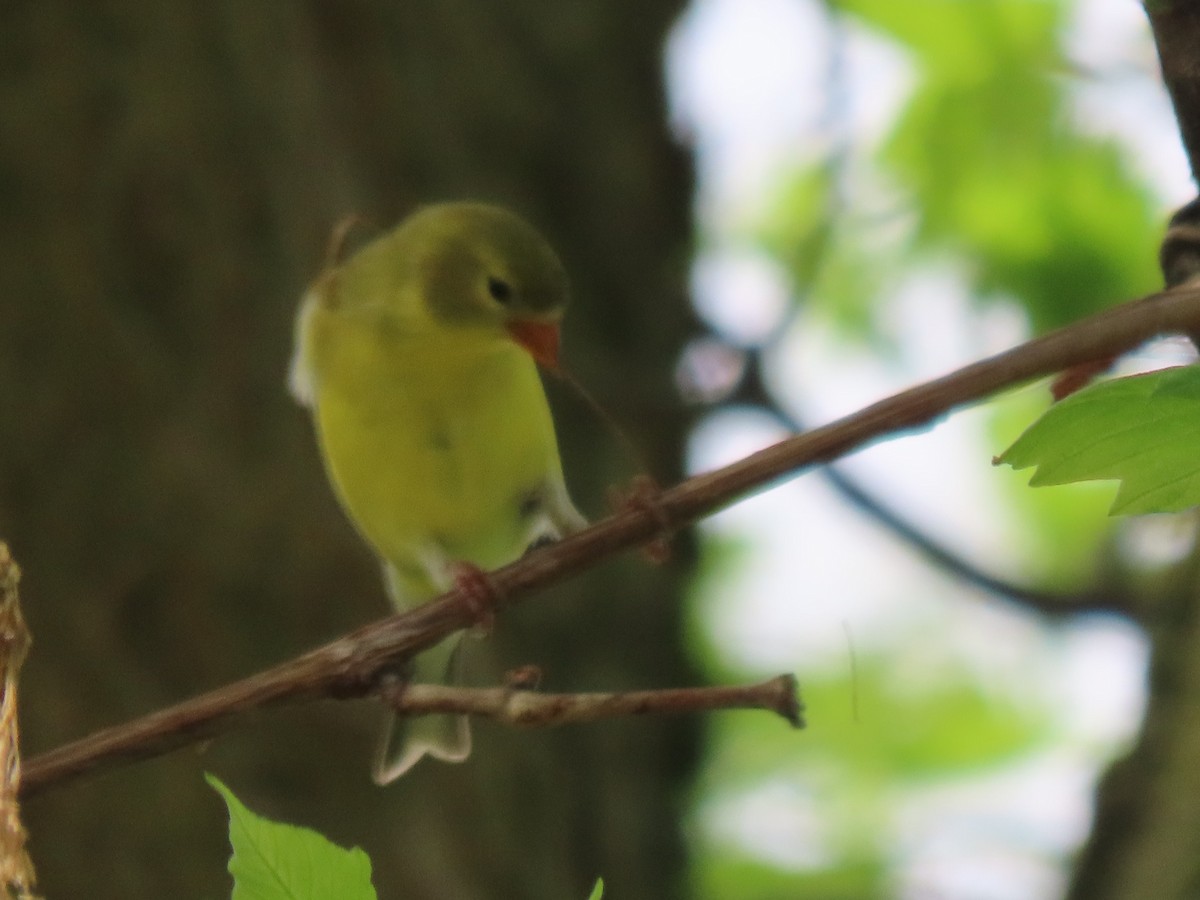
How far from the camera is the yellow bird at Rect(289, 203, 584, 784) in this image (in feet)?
8.82

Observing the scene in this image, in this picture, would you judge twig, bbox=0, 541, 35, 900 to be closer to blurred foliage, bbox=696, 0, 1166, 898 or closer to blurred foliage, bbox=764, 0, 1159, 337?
blurred foliage, bbox=696, 0, 1166, 898

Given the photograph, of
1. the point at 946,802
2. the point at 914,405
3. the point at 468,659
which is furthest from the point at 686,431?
the point at 914,405

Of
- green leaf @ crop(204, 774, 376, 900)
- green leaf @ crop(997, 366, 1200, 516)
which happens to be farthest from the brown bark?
green leaf @ crop(997, 366, 1200, 516)

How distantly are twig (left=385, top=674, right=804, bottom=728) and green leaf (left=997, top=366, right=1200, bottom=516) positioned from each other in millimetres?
227

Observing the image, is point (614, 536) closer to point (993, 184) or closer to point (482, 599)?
point (482, 599)

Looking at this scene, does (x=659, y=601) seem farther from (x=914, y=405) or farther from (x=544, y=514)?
(x=914, y=405)

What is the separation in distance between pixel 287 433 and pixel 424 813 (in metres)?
0.91

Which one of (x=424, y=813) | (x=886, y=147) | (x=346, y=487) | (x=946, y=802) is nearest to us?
(x=346, y=487)

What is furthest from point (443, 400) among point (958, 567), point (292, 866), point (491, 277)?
point (292, 866)

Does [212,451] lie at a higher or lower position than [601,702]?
higher

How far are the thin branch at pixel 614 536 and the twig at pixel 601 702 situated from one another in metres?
0.08

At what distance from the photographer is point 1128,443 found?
989 mm

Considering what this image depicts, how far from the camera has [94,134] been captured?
3.40m

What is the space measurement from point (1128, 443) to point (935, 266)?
334cm
